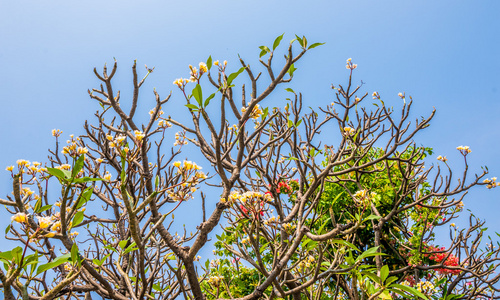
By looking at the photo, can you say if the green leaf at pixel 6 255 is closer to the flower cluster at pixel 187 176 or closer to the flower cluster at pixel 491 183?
the flower cluster at pixel 187 176

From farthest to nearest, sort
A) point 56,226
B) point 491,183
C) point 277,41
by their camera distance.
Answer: point 491,183 → point 277,41 → point 56,226

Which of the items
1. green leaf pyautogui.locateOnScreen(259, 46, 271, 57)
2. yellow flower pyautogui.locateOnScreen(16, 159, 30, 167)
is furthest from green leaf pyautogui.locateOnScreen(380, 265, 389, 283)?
yellow flower pyautogui.locateOnScreen(16, 159, 30, 167)

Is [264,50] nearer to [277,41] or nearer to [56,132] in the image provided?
[277,41]

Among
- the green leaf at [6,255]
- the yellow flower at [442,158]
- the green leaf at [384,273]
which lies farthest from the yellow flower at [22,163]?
the yellow flower at [442,158]

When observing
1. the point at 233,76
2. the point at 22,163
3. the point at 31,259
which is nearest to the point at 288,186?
the point at 233,76

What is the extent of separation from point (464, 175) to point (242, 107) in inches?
110

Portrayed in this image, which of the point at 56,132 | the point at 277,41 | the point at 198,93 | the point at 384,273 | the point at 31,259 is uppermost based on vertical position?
the point at 56,132

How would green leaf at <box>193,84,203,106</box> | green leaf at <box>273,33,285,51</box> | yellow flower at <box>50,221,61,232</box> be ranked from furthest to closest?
green leaf at <box>273,33,285,51</box>
green leaf at <box>193,84,203,106</box>
yellow flower at <box>50,221,61,232</box>

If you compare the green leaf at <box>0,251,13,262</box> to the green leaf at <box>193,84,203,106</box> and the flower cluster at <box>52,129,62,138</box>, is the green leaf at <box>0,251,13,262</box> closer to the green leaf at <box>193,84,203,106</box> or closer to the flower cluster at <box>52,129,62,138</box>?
the green leaf at <box>193,84,203,106</box>

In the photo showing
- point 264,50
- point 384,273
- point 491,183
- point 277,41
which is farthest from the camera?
point 491,183

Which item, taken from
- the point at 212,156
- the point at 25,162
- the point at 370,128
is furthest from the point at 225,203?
the point at 370,128

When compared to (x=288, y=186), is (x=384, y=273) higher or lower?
lower

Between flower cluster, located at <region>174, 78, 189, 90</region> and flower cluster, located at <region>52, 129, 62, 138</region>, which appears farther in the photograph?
flower cluster, located at <region>52, 129, 62, 138</region>

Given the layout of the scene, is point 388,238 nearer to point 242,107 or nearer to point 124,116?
point 242,107
